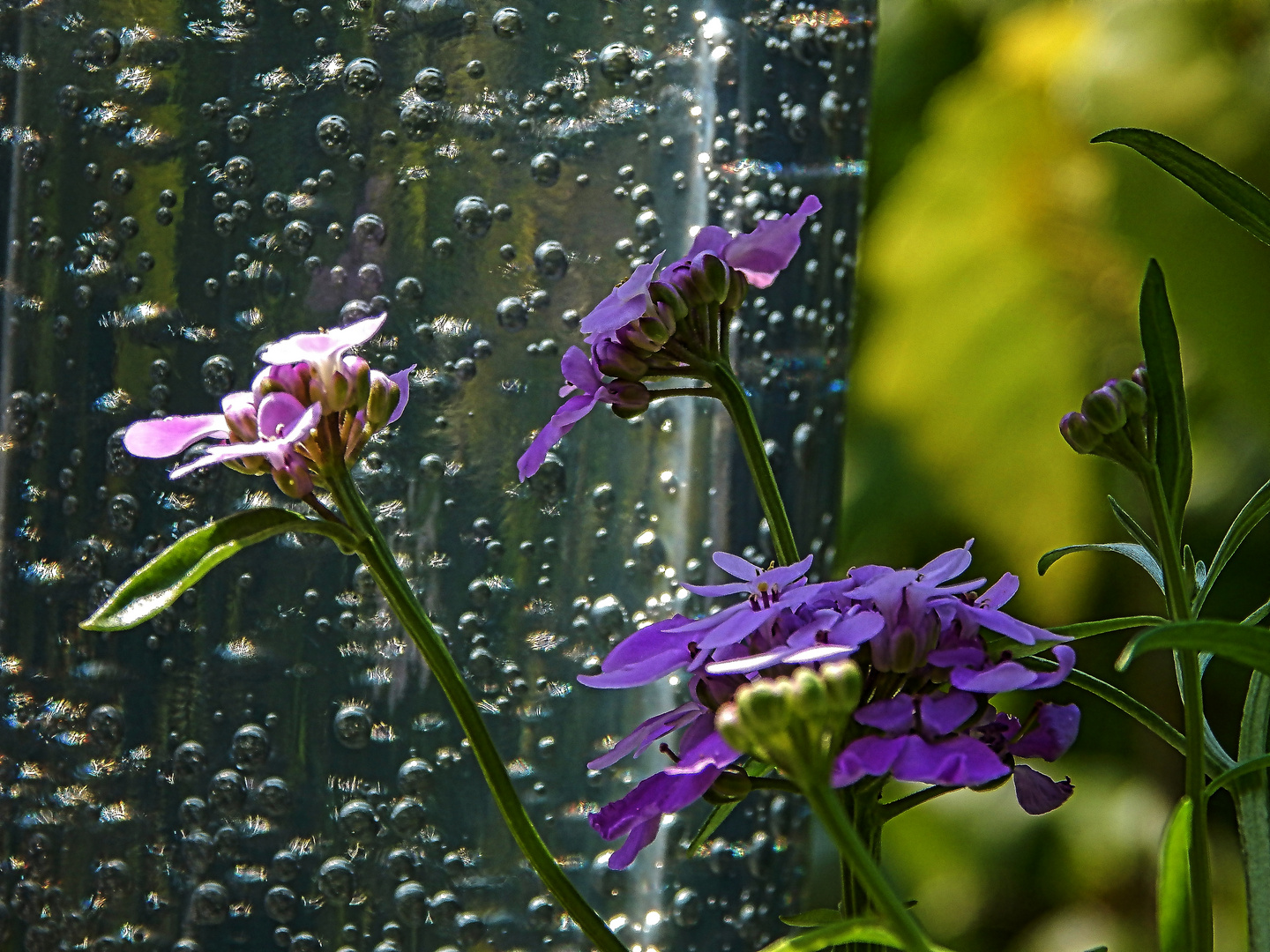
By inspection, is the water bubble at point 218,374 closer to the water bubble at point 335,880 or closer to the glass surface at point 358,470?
the glass surface at point 358,470

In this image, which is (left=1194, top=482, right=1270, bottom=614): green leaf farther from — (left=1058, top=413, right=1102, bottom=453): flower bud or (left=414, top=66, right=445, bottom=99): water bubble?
(left=414, top=66, right=445, bottom=99): water bubble

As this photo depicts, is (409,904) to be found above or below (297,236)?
below

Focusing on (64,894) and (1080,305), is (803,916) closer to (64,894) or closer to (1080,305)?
(64,894)

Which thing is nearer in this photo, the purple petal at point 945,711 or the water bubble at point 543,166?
the purple petal at point 945,711

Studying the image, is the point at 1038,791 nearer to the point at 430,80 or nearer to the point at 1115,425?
the point at 1115,425

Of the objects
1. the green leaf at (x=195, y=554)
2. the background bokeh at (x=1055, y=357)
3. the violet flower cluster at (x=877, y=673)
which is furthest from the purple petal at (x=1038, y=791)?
the background bokeh at (x=1055, y=357)

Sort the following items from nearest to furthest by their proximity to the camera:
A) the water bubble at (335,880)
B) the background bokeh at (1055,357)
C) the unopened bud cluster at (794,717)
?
1. the unopened bud cluster at (794,717)
2. the water bubble at (335,880)
3. the background bokeh at (1055,357)

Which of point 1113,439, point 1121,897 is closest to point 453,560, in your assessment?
point 1113,439

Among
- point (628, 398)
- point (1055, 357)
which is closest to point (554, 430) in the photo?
point (628, 398)
